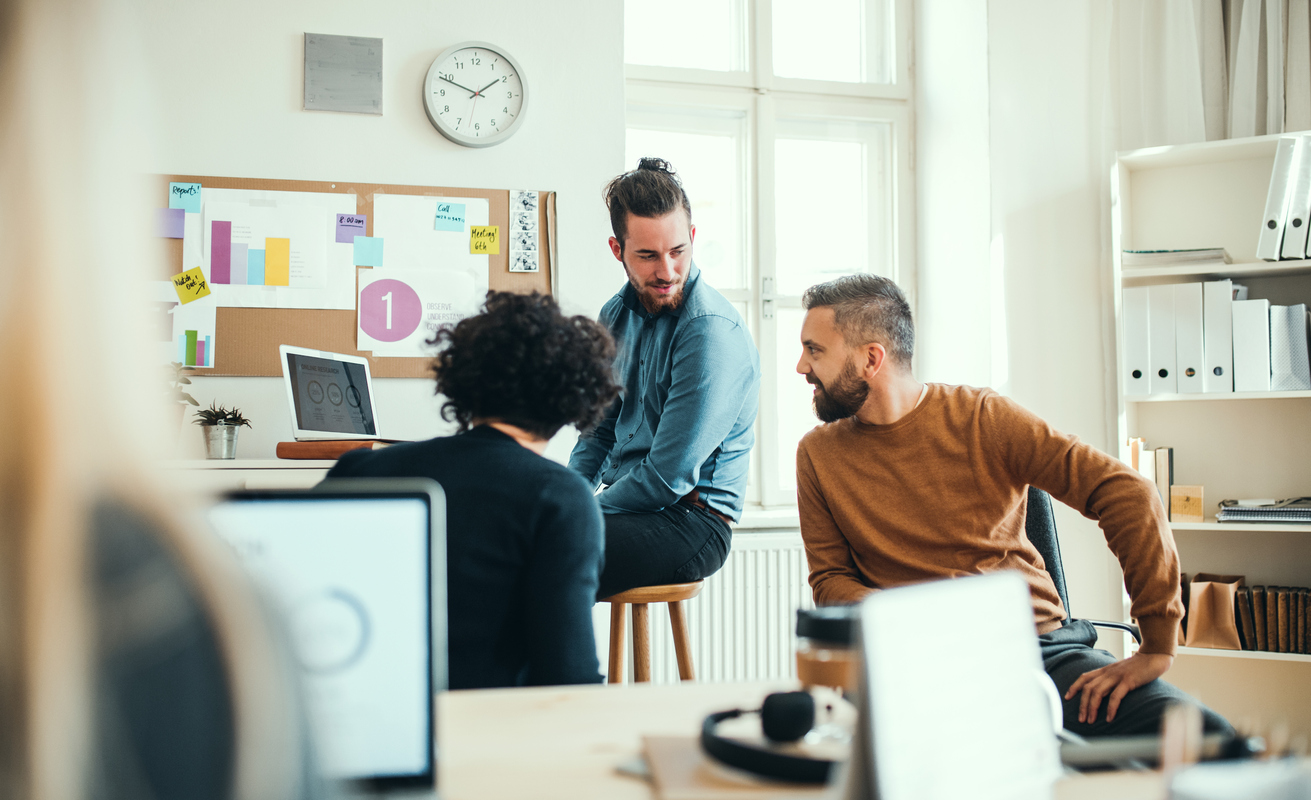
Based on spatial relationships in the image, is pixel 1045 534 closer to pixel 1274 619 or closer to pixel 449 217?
pixel 1274 619

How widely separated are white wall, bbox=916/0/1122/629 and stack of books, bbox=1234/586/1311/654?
1.32 ft

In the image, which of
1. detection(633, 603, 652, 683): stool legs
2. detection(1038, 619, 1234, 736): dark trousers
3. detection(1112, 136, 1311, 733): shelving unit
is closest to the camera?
detection(1038, 619, 1234, 736): dark trousers

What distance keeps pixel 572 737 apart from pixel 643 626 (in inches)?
52.6

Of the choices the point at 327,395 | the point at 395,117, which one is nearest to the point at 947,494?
the point at 327,395

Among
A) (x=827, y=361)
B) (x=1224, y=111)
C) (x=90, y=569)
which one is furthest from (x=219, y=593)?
(x=1224, y=111)

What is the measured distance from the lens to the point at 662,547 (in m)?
1.98

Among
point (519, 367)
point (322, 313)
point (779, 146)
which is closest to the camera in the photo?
point (519, 367)

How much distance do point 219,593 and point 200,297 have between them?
2695mm

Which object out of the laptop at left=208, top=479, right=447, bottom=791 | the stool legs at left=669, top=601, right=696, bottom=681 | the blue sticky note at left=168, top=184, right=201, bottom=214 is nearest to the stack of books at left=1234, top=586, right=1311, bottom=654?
the stool legs at left=669, top=601, right=696, bottom=681

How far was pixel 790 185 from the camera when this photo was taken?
349cm

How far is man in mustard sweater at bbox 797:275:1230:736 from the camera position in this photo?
1.52 metres

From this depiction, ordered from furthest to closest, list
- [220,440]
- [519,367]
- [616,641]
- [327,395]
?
1. [327,395]
2. [220,440]
3. [616,641]
4. [519,367]

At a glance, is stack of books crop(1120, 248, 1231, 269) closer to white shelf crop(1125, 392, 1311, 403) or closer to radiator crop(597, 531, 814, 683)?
white shelf crop(1125, 392, 1311, 403)

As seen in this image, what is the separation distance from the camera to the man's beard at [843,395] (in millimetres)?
1811
